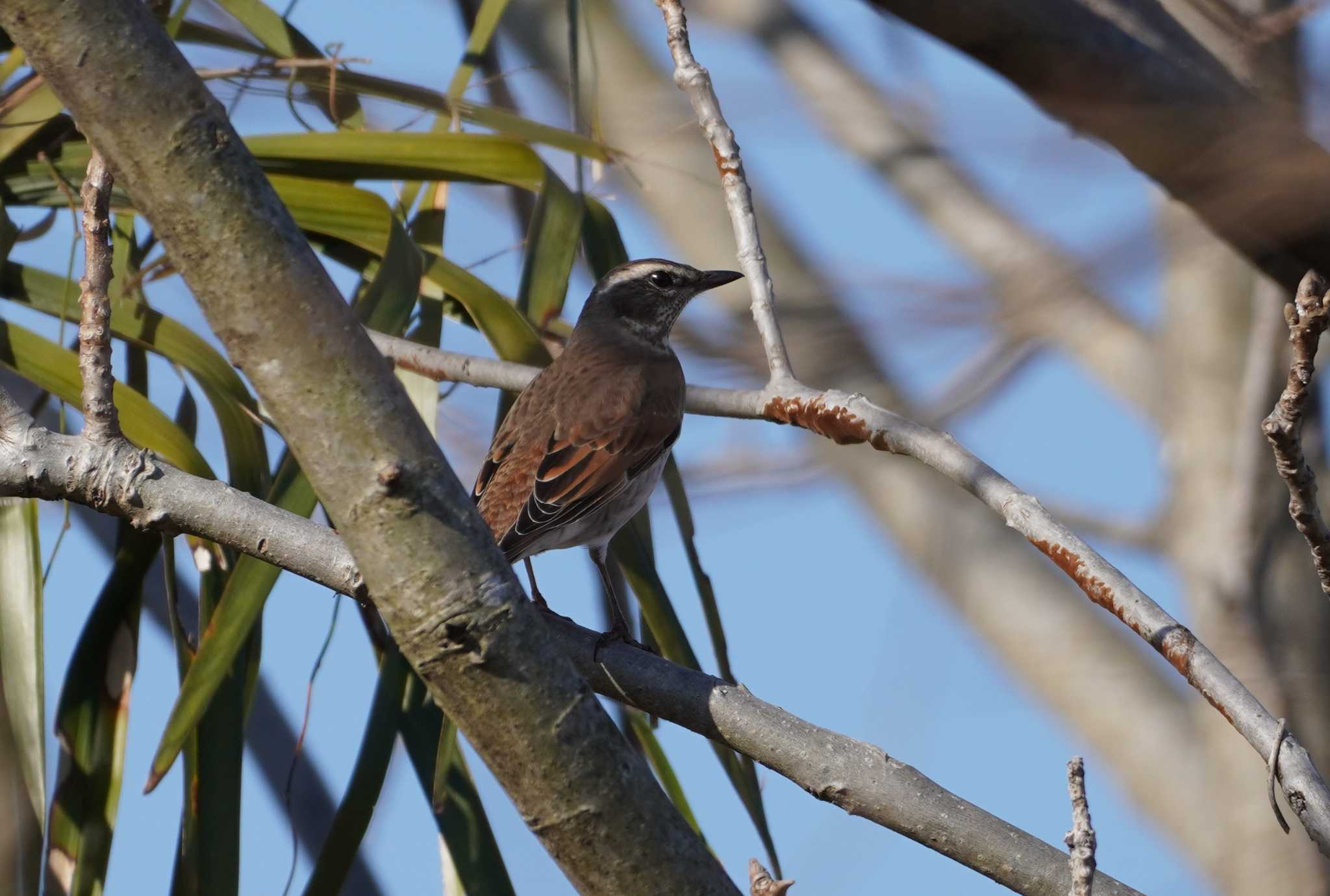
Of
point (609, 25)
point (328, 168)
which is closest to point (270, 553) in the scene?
point (328, 168)

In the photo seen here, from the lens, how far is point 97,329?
8.12ft

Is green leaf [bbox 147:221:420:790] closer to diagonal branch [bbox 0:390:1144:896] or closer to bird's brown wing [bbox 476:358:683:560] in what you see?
diagonal branch [bbox 0:390:1144:896]

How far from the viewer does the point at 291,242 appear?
1.70 m

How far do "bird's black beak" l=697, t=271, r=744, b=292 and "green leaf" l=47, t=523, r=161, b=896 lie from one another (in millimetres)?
2288

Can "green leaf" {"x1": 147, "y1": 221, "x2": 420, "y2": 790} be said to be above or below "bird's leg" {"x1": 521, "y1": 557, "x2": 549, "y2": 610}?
below

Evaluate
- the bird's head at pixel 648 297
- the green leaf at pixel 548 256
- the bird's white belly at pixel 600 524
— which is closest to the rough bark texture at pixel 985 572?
the bird's head at pixel 648 297

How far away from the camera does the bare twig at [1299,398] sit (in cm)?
195

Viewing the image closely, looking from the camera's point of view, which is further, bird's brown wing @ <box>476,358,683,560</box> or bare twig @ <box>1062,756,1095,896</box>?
bird's brown wing @ <box>476,358,683,560</box>

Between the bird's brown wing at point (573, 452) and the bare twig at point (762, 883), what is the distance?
6.48 ft

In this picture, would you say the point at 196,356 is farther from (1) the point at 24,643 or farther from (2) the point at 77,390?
(1) the point at 24,643

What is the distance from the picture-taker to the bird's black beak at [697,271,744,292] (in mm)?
4977

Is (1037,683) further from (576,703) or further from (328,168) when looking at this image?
(576,703)

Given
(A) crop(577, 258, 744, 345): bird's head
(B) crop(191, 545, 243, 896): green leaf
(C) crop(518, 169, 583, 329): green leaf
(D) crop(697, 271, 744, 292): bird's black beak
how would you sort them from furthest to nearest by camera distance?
(A) crop(577, 258, 744, 345): bird's head < (D) crop(697, 271, 744, 292): bird's black beak < (C) crop(518, 169, 583, 329): green leaf < (B) crop(191, 545, 243, 896): green leaf

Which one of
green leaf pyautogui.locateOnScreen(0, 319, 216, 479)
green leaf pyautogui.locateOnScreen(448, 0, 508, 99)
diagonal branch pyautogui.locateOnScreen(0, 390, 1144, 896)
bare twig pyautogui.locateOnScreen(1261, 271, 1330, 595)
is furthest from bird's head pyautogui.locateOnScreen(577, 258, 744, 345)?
bare twig pyautogui.locateOnScreen(1261, 271, 1330, 595)
